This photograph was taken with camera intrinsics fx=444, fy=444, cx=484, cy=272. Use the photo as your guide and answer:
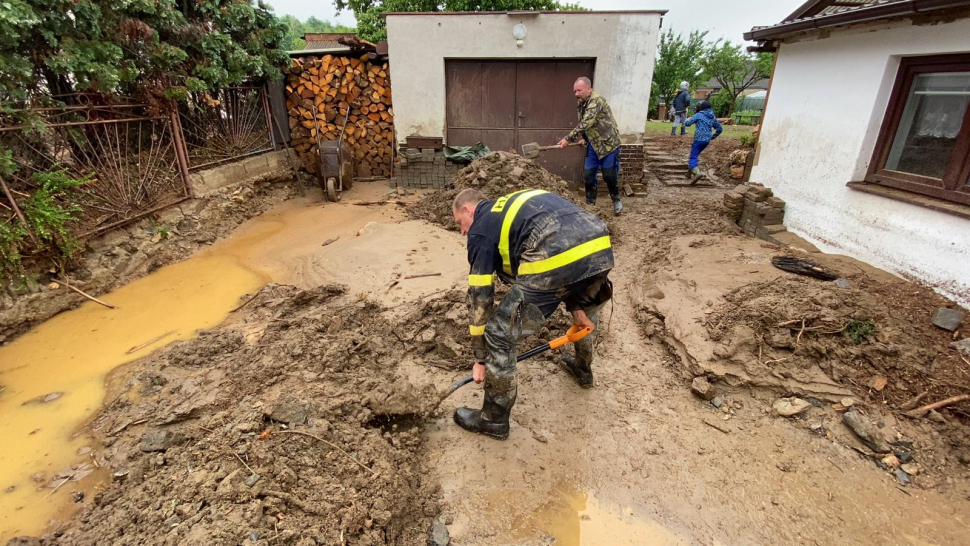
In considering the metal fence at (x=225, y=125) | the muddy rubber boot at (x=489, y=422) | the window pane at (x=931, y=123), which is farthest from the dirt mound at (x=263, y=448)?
the window pane at (x=931, y=123)

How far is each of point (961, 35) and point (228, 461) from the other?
613 centimetres

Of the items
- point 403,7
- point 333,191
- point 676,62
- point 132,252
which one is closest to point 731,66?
point 676,62

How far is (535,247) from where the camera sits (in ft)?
8.94

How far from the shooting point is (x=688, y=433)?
304 cm

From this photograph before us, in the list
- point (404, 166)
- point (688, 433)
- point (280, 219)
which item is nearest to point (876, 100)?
point (688, 433)

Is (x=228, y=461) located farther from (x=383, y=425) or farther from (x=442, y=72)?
(x=442, y=72)

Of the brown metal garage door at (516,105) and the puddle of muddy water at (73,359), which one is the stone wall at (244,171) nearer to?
the puddle of muddy water at (73,359)

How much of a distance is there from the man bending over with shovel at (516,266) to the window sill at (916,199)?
10.6 ft

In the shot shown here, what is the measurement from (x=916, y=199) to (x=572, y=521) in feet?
14.0

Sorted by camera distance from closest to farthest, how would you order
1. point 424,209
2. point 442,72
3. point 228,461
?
point 228,461, point 424,209, point 442,72

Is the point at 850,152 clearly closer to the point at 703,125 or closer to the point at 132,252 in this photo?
the point at 703,125

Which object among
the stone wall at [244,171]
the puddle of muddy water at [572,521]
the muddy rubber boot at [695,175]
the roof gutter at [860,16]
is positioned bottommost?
the puddle of muddy water at [572,521]

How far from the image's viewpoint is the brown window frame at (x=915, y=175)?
3.79 metres

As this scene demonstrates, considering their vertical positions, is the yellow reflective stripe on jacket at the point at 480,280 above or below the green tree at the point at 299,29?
below
